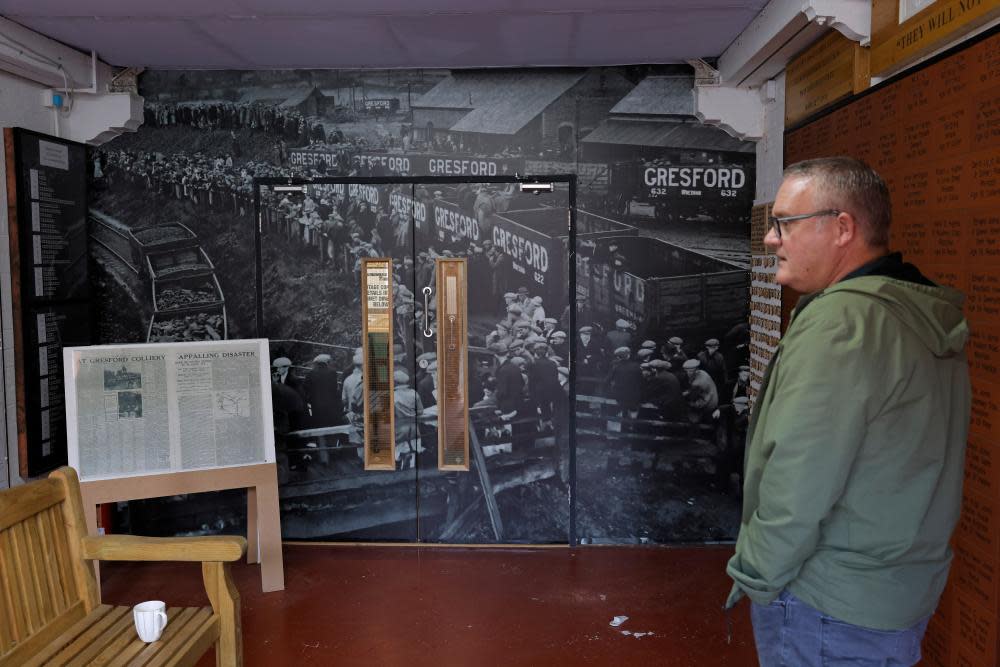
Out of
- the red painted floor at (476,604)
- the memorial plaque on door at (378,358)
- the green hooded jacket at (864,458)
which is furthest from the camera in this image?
the memorial plaque on door at (378,358)

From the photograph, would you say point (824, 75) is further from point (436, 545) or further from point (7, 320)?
point (7, 320)

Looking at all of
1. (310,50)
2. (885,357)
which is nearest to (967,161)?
(885,357)

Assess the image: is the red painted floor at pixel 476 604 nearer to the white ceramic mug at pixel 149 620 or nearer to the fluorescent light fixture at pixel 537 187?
the white ceramic mug at pixel 149 620

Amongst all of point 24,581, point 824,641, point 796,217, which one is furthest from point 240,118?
point 824,641

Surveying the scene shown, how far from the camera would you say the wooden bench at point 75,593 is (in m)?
2.18

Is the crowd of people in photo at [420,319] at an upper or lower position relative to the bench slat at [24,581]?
upper

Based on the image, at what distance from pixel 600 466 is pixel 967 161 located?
2.79 metres

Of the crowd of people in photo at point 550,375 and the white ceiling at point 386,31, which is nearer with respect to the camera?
the white ceiling at point 386,31

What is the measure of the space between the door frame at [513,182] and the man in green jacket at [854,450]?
2.88 m

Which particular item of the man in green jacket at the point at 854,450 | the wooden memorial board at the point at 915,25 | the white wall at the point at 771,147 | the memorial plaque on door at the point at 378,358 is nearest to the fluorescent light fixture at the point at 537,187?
the memorial plaque on door at the point at 378,358

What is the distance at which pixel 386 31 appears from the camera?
3814 mm

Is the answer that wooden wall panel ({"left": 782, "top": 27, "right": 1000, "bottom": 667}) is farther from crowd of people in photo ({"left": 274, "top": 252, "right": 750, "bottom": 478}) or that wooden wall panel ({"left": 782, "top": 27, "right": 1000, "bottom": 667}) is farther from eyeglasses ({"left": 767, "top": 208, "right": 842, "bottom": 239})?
crowd of people in photo ({"left": 274, "top": 252, "right": 750, "bottom": 478})

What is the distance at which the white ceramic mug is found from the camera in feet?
7.32

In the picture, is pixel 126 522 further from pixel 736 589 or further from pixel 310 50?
pixel 736 589
